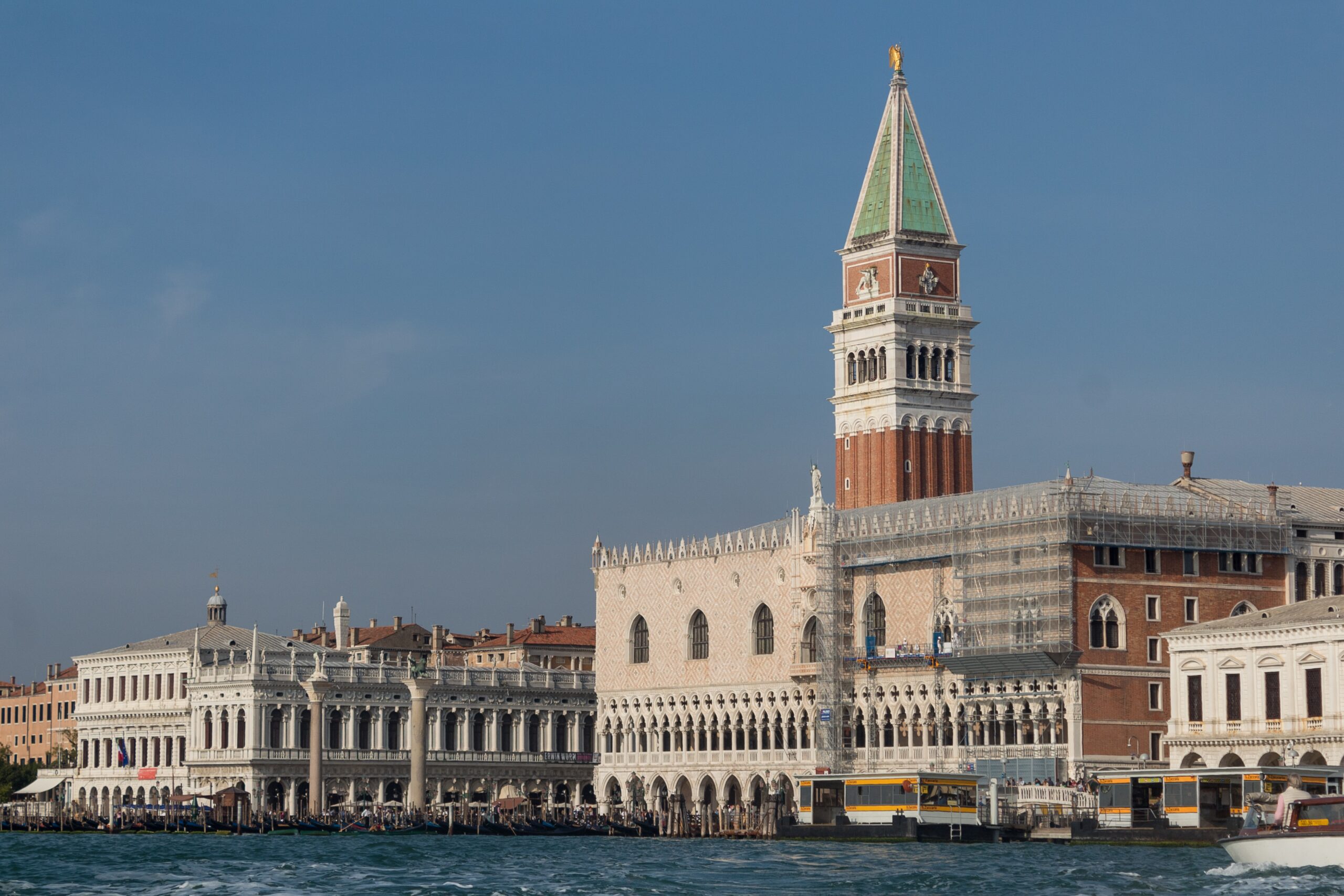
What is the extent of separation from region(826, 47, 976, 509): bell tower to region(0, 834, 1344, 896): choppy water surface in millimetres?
28481

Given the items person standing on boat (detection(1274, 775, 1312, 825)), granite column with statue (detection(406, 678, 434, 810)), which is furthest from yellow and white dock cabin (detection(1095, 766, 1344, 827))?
granite column with statue (detection(406, 678, 434, 810))

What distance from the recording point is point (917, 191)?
110000 mm

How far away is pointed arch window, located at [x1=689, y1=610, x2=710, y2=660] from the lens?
338 ft

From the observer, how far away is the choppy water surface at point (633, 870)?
5550cm

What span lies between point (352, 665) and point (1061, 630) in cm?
3977

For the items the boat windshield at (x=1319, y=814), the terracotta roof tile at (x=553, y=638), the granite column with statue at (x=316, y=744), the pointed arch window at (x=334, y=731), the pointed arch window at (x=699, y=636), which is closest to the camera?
the boat windshield at (x=1319, y=814)

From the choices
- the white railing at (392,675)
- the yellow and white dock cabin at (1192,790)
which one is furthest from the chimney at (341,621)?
the yellow and white dock cabin at (1192,790)

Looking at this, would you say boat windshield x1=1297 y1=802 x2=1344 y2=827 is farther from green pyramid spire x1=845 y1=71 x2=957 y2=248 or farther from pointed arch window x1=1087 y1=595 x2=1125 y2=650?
green pyramid spire x1=845 y1=71 x2=957 y2=248

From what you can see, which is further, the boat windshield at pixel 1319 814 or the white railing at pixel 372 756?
the white railing at pixel 372 756

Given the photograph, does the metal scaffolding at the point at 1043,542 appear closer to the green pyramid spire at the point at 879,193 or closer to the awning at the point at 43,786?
the green pyramid spire at the point at 879,193

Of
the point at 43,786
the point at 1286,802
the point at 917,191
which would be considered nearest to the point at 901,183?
the point at 917,191

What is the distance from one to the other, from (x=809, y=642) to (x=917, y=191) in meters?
24.1

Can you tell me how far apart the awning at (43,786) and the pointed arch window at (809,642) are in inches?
1680

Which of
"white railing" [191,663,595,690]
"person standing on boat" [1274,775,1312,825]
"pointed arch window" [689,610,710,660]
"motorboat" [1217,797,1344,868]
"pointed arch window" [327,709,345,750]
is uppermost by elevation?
"pointed arch window" [689,610,710,660]
